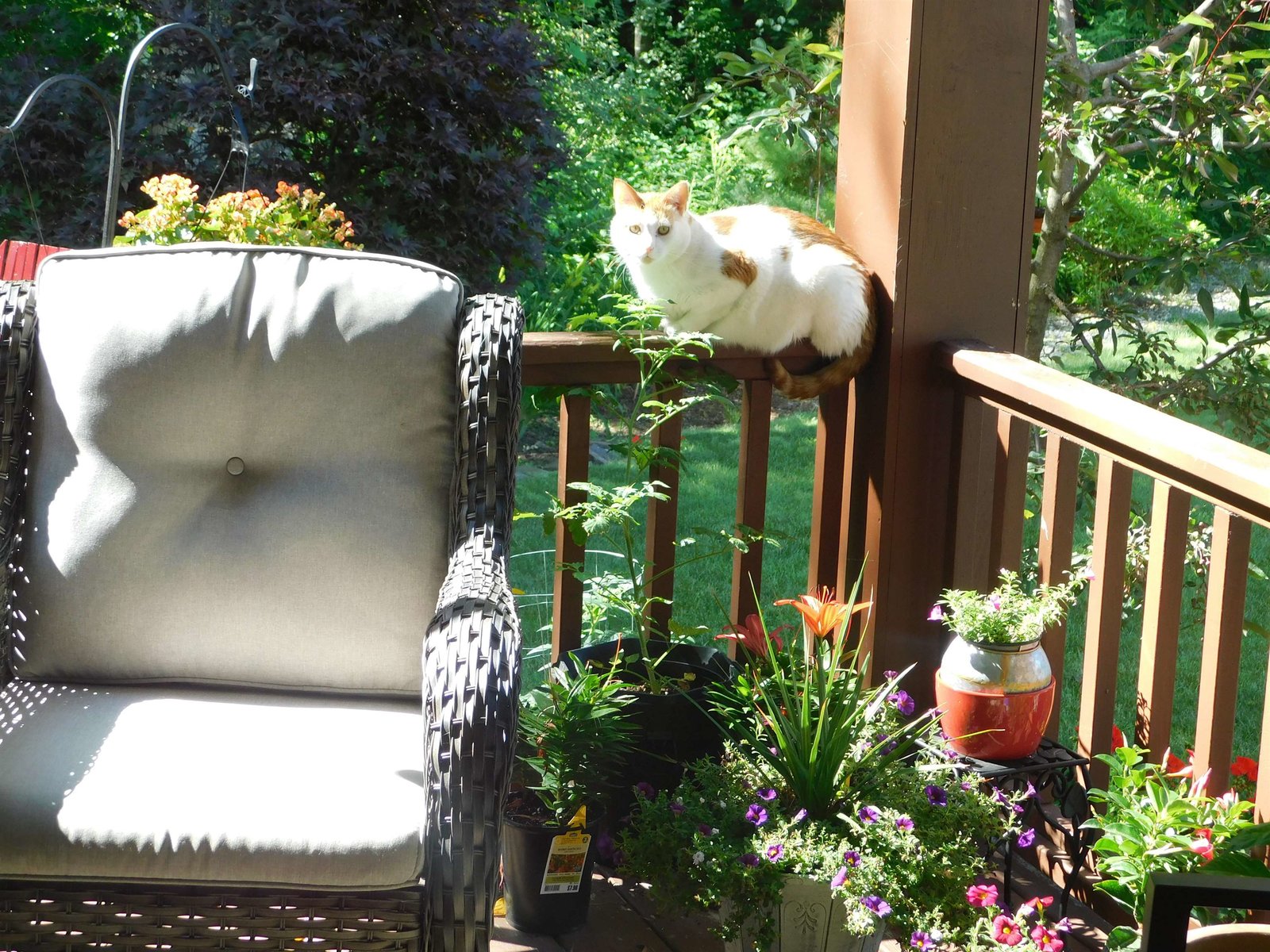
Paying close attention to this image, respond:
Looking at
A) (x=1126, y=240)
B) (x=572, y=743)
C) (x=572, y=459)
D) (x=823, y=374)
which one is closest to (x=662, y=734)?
(x=572, y=743)

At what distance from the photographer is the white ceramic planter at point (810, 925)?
1667 mm

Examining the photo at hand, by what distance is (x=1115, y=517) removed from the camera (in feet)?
6.27

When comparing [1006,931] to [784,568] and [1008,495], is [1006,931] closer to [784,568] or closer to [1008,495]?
[1008,495]

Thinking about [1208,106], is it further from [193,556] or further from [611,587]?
[193,556]

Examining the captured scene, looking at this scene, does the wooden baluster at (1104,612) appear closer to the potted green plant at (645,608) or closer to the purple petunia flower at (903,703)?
the purple petunia flower at (903,703)

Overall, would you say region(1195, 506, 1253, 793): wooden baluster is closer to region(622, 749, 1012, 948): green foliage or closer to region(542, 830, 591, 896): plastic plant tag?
region(622, 749, 1012, 948): green foliage

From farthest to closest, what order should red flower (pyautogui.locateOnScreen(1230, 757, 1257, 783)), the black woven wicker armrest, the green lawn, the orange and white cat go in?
the green lawn → the orange and white cat → red flower (pyautogui.locateOnScreen(1230, 757, 1257, 783)) → the black woven wicker armrest

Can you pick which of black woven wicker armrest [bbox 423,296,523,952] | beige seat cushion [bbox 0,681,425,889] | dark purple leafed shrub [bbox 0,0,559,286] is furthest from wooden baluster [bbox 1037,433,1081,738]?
dark purple leafed shrub [bbox 0,0,559,286]

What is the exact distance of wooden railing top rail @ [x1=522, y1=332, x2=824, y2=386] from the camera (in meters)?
2.04

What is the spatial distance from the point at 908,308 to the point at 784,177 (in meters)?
4.64

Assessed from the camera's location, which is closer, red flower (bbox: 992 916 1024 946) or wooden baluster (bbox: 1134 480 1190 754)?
red flower (bbox: 992 916 1024 946)

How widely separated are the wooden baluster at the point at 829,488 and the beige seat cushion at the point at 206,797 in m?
1.04

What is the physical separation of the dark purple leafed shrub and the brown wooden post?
235cm

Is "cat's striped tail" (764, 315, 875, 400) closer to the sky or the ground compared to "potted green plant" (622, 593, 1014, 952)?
closer to the sky
